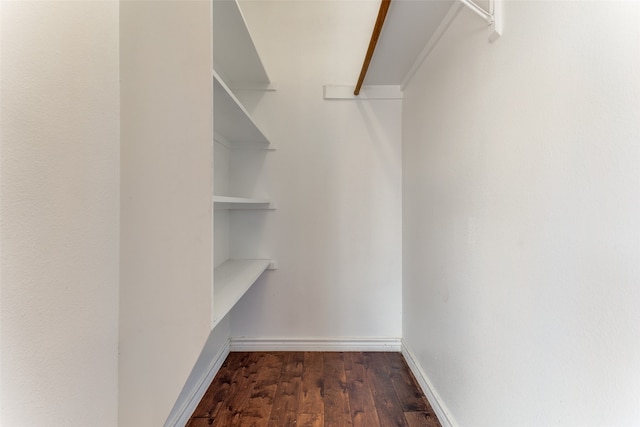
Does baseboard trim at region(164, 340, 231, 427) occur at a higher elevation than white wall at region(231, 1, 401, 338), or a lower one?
lower

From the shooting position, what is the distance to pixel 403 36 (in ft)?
4.48

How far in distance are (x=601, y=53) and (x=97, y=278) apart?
147cm

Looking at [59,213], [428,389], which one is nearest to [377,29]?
[59,213]

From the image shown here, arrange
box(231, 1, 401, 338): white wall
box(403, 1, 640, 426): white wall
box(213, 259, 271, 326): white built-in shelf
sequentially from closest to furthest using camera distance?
1. box(403, 1, 640, 426): white wall
2. box(213, 259, 271, 326): white built-in shelf
3. box(231, 1, 401, 338): white wall

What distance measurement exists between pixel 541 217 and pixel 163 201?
116cm

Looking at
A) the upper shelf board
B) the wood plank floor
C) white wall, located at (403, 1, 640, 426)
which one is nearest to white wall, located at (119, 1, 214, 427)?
the wood plank floor

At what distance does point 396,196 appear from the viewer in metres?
1.96

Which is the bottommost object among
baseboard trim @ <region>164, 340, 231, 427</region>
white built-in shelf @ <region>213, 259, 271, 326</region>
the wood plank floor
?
the wood plank floor

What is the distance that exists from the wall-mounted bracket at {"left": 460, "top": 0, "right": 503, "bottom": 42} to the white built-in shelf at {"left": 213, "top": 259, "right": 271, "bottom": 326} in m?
1.34

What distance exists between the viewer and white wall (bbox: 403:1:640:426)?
540 mm

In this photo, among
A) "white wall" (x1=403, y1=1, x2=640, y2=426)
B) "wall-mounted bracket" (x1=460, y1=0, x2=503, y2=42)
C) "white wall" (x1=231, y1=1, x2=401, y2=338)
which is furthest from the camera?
"white wall" (x1=231, y1=1, x2=401, y2=338)

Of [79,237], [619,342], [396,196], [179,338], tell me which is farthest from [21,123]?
[396,196]

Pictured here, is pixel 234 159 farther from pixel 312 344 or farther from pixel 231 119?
pixel 312 344

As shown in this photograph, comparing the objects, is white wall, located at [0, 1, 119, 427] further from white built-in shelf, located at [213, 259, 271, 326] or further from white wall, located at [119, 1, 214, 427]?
white built-in shelf, located at [213, 259, 271, 326]
